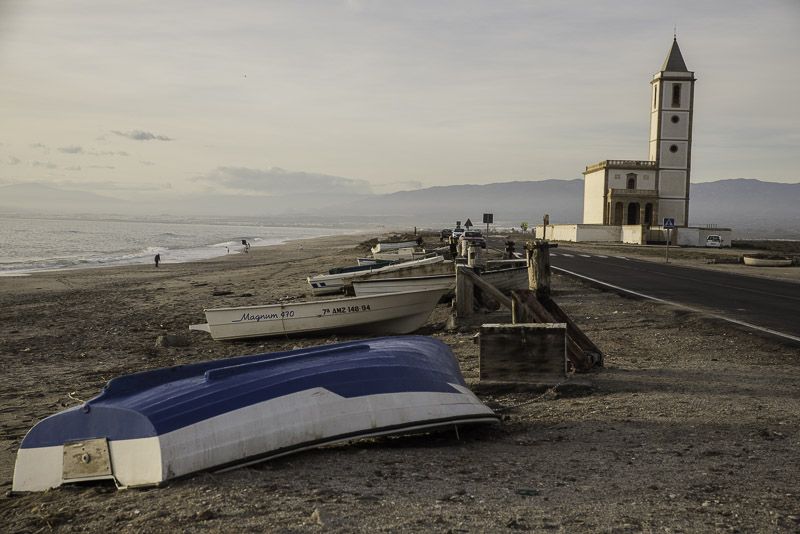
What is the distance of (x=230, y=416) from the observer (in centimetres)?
634

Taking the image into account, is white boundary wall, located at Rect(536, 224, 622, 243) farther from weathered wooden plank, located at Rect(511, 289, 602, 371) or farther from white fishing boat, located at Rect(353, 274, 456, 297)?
weathered wooden plank, located at Rect(511, 289, 602, 371)

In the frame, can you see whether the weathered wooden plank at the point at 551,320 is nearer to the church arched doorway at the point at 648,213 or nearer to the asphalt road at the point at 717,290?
the asphalt road at the point at 717,290

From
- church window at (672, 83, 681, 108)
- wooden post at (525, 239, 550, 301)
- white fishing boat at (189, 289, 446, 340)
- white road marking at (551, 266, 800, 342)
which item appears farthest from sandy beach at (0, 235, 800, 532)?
church window at (672, 83, 681, 108)

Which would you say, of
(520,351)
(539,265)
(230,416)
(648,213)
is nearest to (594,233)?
(648,213)

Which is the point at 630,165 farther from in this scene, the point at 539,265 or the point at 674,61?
the point at 539,265

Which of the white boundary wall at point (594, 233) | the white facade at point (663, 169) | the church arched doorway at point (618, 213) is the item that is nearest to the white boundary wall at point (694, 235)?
the white boundary wall at point (594, 233)

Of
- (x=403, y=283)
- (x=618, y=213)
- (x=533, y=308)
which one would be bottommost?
(x=403, y=283)

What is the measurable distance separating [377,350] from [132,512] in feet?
10.7

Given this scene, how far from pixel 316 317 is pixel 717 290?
13.5 metres

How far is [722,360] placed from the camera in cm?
1094

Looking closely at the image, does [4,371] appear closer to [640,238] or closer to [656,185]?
[640,238]

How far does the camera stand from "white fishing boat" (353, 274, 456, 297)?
58.5 feet

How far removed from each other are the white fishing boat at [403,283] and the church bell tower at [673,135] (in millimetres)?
59630

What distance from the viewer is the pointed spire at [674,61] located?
72875mm
